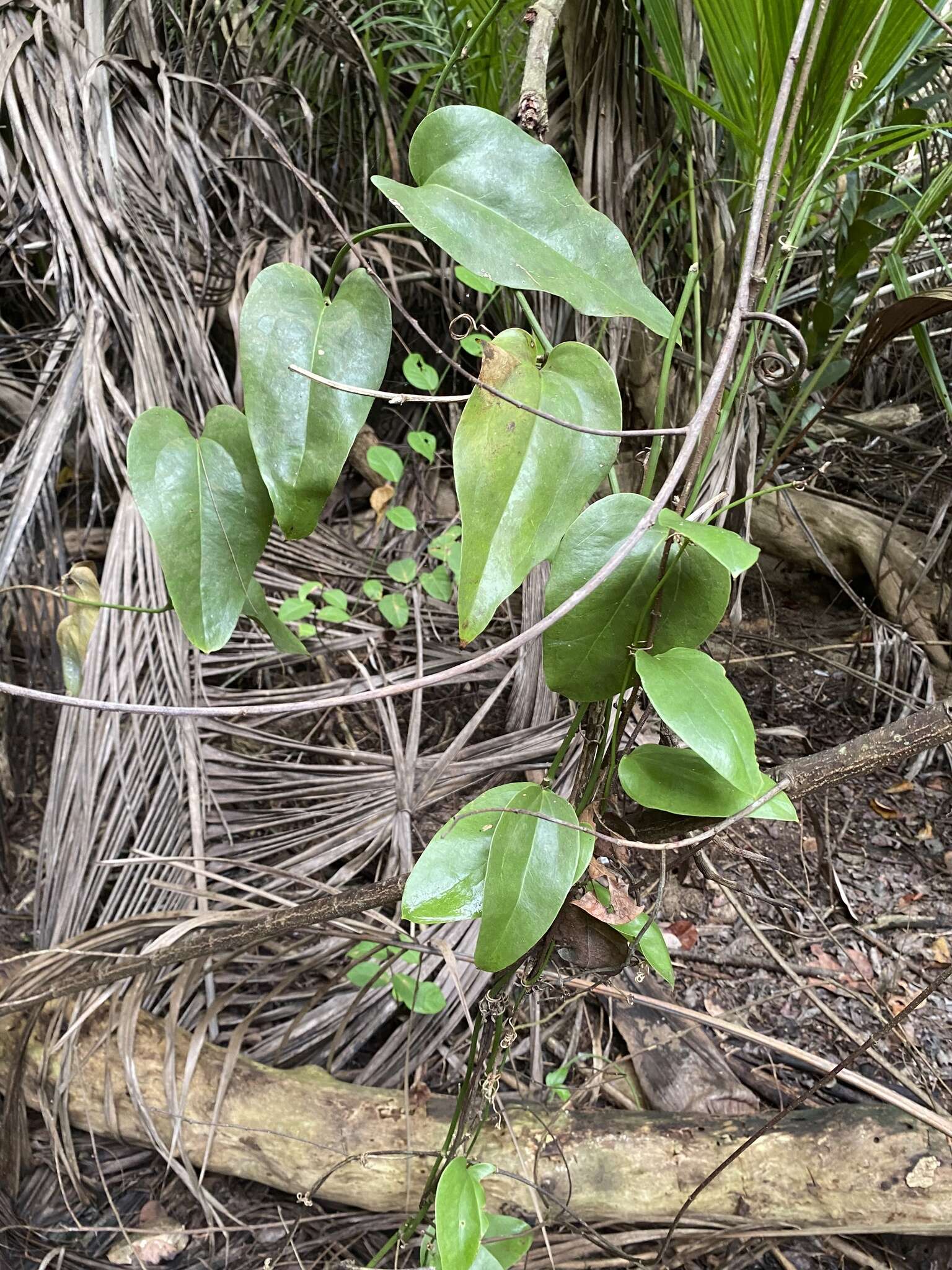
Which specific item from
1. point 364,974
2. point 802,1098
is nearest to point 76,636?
point 364,974

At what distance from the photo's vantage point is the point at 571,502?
39 cm

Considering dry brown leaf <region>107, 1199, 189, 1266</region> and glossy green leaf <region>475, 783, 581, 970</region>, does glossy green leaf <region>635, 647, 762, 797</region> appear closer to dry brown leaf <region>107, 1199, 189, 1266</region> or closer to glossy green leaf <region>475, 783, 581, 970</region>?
glossy green leaf <region>475, 783, 581, 970</region>

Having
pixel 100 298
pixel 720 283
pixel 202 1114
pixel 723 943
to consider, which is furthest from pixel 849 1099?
pixel 100 298

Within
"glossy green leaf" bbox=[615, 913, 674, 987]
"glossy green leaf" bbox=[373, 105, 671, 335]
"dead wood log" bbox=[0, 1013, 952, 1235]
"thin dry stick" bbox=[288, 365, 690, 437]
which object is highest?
"glossy green leaf" bbox=[373, 105, 671, 335]

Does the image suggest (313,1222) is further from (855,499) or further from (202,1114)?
(855,499)

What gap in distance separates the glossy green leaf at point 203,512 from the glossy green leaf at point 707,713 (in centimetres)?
27

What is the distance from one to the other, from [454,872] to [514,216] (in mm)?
384

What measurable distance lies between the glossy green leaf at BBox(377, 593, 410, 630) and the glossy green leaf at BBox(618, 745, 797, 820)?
62 cm

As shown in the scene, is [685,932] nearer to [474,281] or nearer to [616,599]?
[616,599]

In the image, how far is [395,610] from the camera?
1091 millimetres

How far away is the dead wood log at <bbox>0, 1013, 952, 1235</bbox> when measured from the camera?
0.74 meters

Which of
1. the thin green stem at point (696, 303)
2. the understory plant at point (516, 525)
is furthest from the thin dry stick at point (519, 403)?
the thin green stem at point (696, 303)

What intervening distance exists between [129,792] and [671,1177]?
76cm

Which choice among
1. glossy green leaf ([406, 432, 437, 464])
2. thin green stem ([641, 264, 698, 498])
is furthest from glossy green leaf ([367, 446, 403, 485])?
thin green stem ([641, 264, 698, 498])
